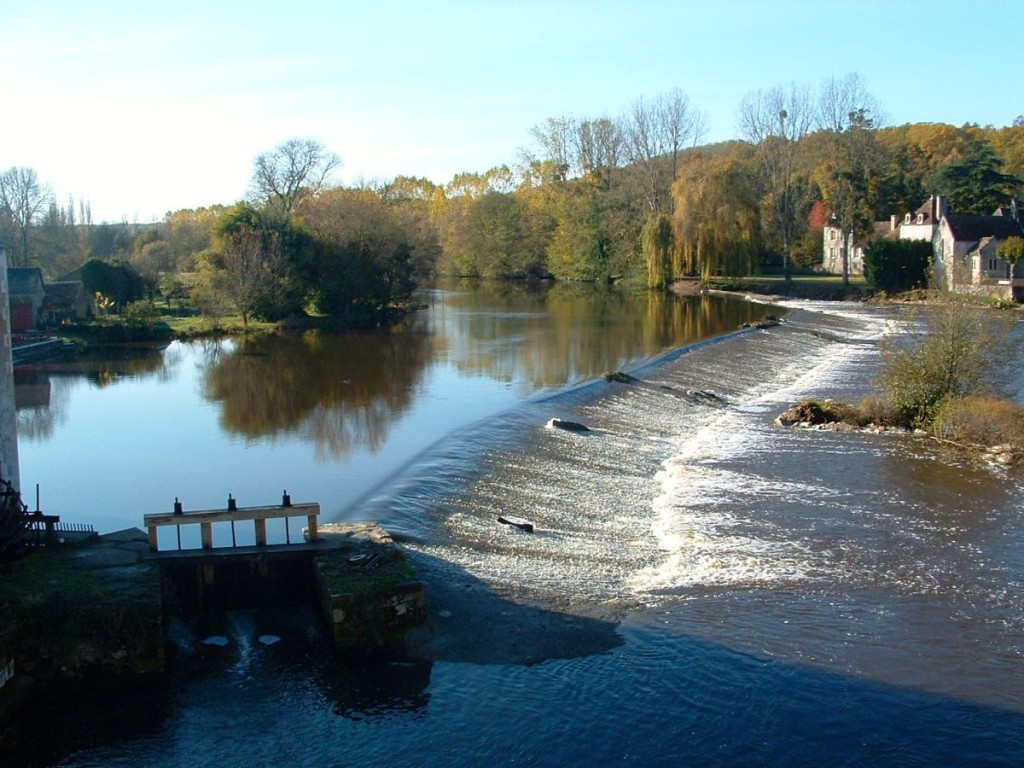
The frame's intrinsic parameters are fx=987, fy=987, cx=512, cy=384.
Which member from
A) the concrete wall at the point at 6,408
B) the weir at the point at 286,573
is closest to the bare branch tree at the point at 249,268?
the concrete wall at the point at 6,408

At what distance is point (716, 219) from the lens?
192 feet

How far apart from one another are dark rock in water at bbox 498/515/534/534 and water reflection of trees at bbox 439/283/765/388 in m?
13.2

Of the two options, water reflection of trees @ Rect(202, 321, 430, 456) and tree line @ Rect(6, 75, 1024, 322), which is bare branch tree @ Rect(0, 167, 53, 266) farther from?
water reflection of trees @ Rect(202, 321, 430, 456)

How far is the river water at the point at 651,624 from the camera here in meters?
9.02

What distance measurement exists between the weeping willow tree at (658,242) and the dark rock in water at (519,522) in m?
A: 47.9

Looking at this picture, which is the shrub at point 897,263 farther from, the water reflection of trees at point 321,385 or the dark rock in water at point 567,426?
the dark rock in water at point 567,426

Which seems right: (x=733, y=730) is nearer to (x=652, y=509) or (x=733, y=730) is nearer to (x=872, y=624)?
(x=872, y=624)

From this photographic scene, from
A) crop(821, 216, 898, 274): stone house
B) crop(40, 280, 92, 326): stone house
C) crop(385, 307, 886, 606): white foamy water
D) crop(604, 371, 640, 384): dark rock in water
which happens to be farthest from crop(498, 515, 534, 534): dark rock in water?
crop(821, 216, 898, 274): stone house

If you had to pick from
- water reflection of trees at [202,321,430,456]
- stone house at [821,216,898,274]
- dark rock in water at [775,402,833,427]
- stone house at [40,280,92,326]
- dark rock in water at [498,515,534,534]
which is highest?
stone house at [821,216,898,274]

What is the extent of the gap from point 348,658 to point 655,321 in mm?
37864

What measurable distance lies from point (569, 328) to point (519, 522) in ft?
96.6

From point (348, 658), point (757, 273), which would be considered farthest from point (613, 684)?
point (757, 273)

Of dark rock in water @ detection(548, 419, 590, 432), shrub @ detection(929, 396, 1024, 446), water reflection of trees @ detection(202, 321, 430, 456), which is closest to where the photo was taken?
shrub @ detection(929, 396, 1024, 446)

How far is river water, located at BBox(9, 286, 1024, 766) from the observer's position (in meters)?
9.02
